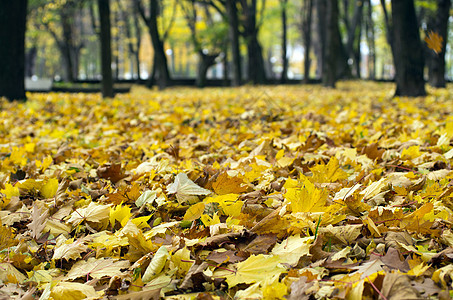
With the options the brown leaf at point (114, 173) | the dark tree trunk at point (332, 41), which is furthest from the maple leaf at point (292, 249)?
the dark tree trunk at point (332, 41)

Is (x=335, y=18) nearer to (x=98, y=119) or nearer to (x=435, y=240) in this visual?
(x=98, y=119)

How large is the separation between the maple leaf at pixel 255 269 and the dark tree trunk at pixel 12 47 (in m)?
7.37

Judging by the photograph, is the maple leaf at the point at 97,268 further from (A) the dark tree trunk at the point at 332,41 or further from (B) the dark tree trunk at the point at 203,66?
(B) the dark tree trunk at the point at 203,66

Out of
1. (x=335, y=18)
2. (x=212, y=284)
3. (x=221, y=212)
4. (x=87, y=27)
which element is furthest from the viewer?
(x=87, y=27)

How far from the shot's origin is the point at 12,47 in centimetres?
734

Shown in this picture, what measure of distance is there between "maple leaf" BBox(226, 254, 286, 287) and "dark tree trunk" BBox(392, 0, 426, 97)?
734cm

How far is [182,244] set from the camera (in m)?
1.36

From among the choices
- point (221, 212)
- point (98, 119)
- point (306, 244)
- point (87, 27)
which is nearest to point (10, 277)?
point (221, 212)

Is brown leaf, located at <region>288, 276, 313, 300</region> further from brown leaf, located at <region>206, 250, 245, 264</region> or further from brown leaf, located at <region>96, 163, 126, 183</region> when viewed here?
brown leaf, located at <region>96, 163, 126, 183</region>

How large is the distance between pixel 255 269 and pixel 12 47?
763 centimetres

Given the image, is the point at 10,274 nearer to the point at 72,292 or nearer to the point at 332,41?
the point at 72,292

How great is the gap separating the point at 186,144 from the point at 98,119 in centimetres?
224

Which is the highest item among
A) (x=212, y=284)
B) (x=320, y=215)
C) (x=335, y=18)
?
(x=335, y=18)

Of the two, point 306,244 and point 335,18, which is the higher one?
point 335,18
